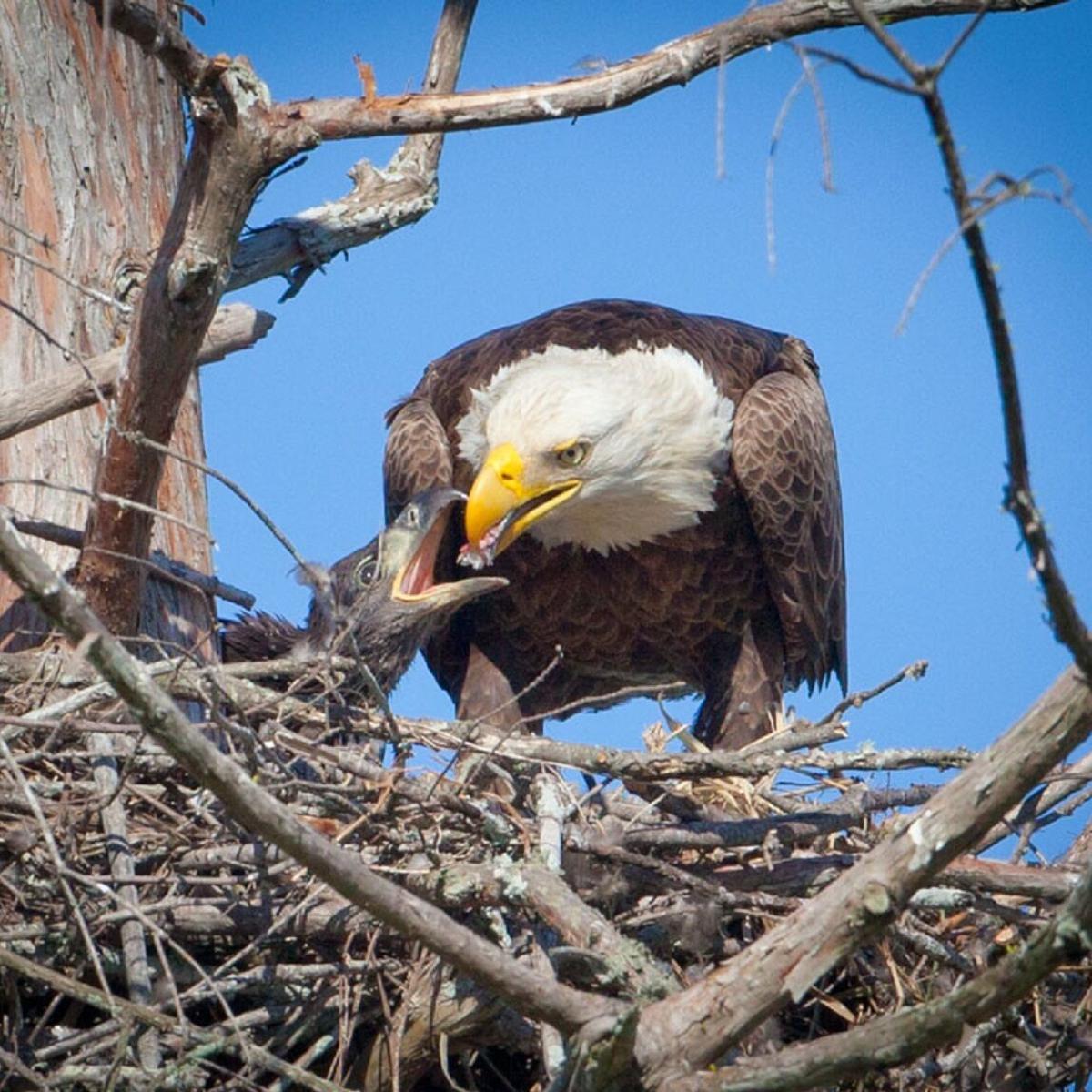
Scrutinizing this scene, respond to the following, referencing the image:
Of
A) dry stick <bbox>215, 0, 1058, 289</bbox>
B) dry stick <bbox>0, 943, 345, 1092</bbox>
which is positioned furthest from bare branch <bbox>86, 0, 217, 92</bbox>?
dry stick <bbox>0, 943, 345, 1092</bbox>

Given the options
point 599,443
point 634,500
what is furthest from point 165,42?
point 634,500

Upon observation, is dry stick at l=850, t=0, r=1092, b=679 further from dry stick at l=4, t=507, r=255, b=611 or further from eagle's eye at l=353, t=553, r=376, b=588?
eagle's eye at l=353, t=553, r=376, b=588

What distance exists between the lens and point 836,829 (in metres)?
4.60

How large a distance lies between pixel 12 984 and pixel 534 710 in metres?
2.91

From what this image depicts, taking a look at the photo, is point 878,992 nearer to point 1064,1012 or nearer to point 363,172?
point 1064,1012

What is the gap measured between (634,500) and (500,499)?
1.99 feet

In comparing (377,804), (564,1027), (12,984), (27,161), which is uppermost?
(27,161)

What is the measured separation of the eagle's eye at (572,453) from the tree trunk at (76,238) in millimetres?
1184

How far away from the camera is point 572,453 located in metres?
6.13

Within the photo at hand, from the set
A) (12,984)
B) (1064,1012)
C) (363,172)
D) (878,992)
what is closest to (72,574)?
(12,984)

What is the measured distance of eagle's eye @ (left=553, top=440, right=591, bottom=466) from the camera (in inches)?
239

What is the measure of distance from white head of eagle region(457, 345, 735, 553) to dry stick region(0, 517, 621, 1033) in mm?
2958

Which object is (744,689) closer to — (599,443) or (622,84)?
(599,443)

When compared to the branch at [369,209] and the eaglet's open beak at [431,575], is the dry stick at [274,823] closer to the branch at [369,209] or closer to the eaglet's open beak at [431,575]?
the eaglet's open beak at [431,575]
